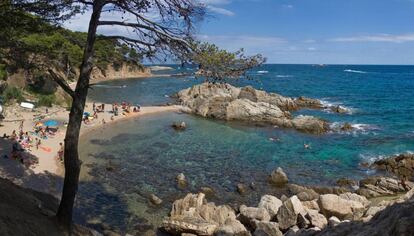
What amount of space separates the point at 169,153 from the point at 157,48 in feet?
83.3

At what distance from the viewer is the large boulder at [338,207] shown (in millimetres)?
19828

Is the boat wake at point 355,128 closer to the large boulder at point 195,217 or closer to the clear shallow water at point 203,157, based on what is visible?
the clear shallow water at point 203,157

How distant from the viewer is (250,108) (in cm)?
5394

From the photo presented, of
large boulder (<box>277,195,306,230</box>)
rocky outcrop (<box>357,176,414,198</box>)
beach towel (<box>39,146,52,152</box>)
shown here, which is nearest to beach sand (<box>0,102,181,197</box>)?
beach towel (<box>39,146,52,152</box>)

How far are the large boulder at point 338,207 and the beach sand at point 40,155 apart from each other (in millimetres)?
15890

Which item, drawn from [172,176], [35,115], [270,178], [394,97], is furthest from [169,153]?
[394,97]

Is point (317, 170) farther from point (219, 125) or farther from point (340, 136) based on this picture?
point (219, 125)

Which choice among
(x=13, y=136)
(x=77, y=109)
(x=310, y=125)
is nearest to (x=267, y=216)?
(x=77, y=109)

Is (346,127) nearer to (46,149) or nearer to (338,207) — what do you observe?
(338,207)

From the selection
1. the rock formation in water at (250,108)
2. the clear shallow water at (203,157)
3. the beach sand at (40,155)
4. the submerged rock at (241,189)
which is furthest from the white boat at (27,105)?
the submerged rock at (241,189)

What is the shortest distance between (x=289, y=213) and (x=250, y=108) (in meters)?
35.4

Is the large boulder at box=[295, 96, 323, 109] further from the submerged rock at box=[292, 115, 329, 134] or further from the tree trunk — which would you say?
the tree trunk

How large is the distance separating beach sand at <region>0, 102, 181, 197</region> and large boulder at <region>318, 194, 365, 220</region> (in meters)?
15.9

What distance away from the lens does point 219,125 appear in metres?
50.4
